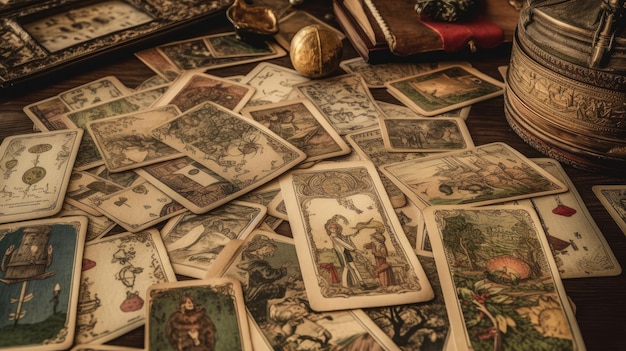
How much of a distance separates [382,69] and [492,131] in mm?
396

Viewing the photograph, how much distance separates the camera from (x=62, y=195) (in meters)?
1.32

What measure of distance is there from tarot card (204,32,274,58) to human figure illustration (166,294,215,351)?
97 centimetres

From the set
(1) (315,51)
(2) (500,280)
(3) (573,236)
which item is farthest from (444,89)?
(2) (500,280)

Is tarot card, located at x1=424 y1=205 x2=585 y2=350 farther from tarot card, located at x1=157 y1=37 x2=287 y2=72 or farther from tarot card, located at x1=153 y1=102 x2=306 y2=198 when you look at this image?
tarot card, located at x1=157 y1=37 x2=287 y2=72

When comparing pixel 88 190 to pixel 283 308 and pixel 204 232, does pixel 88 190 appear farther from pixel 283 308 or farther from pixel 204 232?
pixel 283 308

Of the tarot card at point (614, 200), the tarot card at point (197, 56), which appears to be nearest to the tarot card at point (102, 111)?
the tarot card at point (197, 56)

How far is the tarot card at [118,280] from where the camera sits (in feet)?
3.50

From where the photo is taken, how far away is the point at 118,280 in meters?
1.15

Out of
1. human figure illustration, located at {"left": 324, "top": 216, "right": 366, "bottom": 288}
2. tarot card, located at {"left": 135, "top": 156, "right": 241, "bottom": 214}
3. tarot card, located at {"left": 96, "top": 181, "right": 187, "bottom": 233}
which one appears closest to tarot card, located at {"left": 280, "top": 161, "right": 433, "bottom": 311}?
human figure illustration, located at {"left": 324, "top": 216, "right": 366, "bottom": 288}

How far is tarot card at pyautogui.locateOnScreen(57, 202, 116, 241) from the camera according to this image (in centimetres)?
125

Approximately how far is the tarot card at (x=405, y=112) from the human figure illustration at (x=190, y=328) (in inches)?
31.0

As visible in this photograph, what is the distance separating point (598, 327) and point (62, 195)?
106cm

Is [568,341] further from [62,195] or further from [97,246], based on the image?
[62,195]

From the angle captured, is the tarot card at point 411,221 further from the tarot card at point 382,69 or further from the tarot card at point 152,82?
the tarot card at point 152,82
